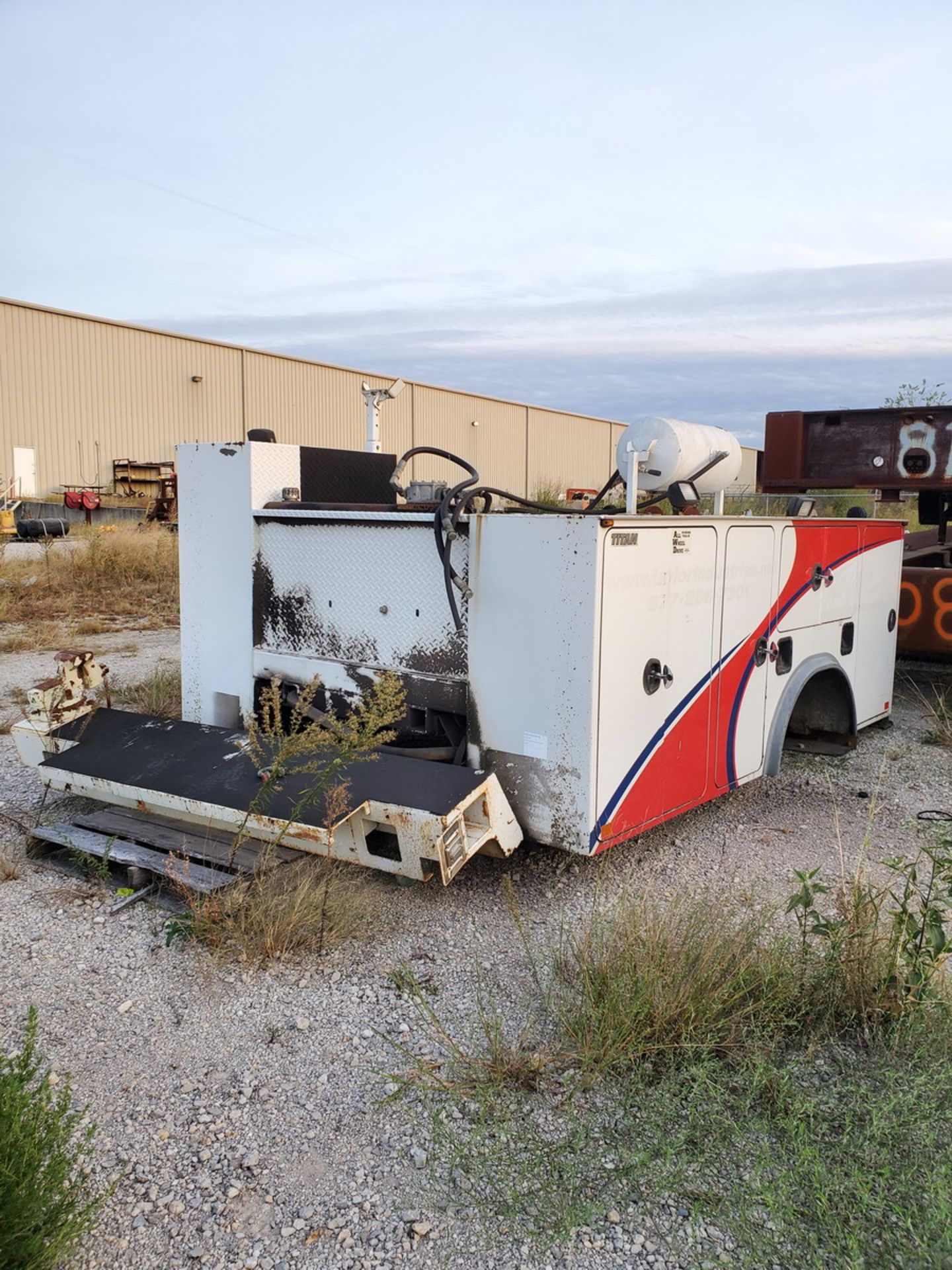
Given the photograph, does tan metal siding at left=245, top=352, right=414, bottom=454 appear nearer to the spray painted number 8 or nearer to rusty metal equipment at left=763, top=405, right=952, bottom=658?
rusty metal equipment at left=763, top=405, right=952, bottom=658

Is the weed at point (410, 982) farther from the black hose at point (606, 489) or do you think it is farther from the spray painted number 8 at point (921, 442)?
the spray painted number 8 at point (921, 442)

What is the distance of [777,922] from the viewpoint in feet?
12.4

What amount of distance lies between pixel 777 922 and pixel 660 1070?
1.17 metres

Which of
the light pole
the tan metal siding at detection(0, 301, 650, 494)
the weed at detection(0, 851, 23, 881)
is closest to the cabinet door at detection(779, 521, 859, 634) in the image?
the light pole

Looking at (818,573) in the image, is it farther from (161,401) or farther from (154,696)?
(161,401)

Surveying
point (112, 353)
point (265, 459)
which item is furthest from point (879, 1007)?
point (112, 353)

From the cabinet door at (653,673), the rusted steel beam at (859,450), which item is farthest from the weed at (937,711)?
the cabinet door at (653,673)

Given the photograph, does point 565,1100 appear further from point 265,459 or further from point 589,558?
point 265,459

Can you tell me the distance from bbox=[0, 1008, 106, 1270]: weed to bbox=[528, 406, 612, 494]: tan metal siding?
3828 centimetres

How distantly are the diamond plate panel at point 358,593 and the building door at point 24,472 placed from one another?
78.8 feet

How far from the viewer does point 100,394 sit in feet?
91.9

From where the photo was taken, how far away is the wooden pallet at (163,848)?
12.4 ft

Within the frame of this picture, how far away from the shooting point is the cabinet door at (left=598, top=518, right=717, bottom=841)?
3.70 meters

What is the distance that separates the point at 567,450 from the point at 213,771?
41.6m
